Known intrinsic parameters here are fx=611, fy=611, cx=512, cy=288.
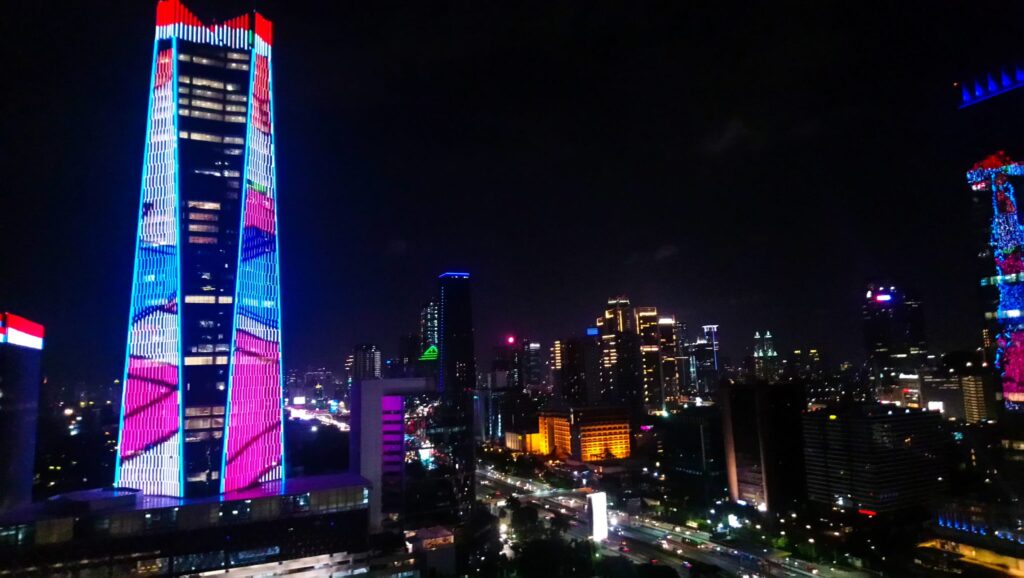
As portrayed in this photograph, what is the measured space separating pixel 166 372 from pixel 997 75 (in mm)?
34282

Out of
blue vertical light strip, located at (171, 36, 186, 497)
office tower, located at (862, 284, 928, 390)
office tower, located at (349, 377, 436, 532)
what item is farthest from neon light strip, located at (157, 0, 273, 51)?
office tower, located at (862, 284, 928, 390)

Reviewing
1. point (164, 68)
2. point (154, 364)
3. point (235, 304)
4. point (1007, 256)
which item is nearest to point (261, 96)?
point (164, 68)

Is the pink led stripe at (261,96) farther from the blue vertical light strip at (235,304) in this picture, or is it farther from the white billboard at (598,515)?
the white billboard at (598,515)

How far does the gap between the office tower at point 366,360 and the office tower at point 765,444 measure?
7048 cm

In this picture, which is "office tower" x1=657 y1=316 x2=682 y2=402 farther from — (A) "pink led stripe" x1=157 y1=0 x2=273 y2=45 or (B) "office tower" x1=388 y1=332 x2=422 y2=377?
(A) "pink led stripe" x1=157 y1=0 x2=273 y2=45

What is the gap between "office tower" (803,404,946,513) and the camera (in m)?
36.7

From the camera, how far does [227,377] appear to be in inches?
1040

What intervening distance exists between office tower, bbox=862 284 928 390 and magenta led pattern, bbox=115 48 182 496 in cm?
9332

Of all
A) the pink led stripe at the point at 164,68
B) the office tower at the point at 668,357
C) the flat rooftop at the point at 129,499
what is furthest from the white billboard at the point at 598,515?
the office tower at the point at 668,357

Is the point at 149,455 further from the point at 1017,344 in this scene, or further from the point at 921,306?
the point at 921,306

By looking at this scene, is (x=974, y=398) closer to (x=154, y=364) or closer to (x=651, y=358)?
(x=651, y=358)

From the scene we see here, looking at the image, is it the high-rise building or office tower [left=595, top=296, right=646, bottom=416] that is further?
office tower [left=595, top=296, right=646, bottom=416]

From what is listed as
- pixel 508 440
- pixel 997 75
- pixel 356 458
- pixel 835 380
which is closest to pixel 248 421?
pixel 356 458

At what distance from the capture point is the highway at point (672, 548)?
27.9 metres
